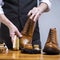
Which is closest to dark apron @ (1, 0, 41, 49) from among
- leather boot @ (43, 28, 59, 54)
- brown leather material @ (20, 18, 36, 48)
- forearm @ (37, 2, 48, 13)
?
forearm @ (37, 2, 48, 13)

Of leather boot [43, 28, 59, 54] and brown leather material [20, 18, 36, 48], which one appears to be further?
brown leather material [20, 18, 36, 48]

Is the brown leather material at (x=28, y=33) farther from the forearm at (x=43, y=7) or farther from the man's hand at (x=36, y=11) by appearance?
the forearm at (x=43, y=7)

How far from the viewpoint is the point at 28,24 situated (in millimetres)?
1135

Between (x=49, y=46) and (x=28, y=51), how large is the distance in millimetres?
103

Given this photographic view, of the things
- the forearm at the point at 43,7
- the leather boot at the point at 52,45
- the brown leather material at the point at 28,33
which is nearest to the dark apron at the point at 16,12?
the forearm at the point at 43,7

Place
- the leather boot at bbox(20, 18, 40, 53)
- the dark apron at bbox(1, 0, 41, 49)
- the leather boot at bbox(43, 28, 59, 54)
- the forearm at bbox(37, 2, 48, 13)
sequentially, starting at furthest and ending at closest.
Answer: the dark apron at bbox(1, 0, 41, 49), the forearm at bbox(37, 2, 48, 13), the leather boot at bbox(20, 18, 40, 53), the leather boot at bbox(43, 28, 59, 54)

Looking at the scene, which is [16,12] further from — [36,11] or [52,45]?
[52,45]

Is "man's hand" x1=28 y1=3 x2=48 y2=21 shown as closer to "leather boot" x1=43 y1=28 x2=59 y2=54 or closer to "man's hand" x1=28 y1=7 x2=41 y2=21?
"man's hand" x1=28 y1=7 x2=41 y2=21

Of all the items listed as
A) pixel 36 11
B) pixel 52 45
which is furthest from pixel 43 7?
pixel 52 45

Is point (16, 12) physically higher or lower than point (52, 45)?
higher

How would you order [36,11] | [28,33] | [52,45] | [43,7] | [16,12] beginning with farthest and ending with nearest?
1. [16,12]
2. [43,7]
3. [36,11]
4. [28,33]
5. [52,45]

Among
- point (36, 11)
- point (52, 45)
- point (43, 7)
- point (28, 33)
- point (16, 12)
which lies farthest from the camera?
point (16, 12)

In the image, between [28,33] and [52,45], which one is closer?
[52,45]

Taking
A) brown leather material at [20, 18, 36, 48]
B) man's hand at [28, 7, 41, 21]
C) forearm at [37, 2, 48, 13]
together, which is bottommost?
brown leather material at [20, 18, 36, 48]
